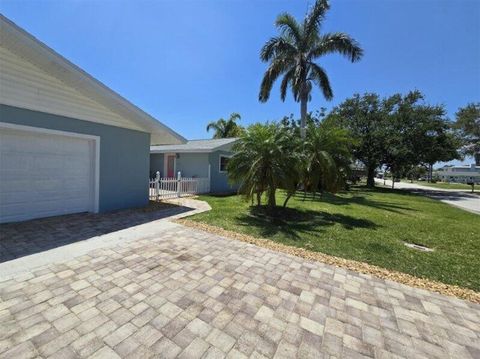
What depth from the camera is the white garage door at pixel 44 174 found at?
18.3ft

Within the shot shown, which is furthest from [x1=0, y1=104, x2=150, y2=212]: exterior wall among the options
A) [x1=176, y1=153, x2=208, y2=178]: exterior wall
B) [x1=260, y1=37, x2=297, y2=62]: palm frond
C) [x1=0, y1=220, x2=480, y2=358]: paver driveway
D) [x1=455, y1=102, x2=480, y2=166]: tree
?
[x1=455, y1=102, x2=480, y2=166]: tree

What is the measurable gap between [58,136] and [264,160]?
5888mm

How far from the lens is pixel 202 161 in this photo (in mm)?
14133

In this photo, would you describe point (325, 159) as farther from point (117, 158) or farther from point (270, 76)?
point (270, 76)

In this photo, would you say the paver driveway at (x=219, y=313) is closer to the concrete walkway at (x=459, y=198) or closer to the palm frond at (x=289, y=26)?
the concrete walkway at (x=459, y=198)

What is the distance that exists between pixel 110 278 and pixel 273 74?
14.9m

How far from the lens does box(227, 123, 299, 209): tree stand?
7094 millimetres

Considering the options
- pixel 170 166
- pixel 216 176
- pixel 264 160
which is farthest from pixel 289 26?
pixel 170 166

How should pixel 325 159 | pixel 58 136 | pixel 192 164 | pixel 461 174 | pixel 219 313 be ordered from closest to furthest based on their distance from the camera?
pixel 219 313
pixel 58 136
pixel 325 159
pixel 192 164
pixel 461 174

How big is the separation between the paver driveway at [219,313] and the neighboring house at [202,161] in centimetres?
975

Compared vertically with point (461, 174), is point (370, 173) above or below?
below

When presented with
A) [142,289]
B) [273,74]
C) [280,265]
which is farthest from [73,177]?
[273,74]

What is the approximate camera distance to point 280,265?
4016mm

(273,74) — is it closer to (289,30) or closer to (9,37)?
(289,30)
